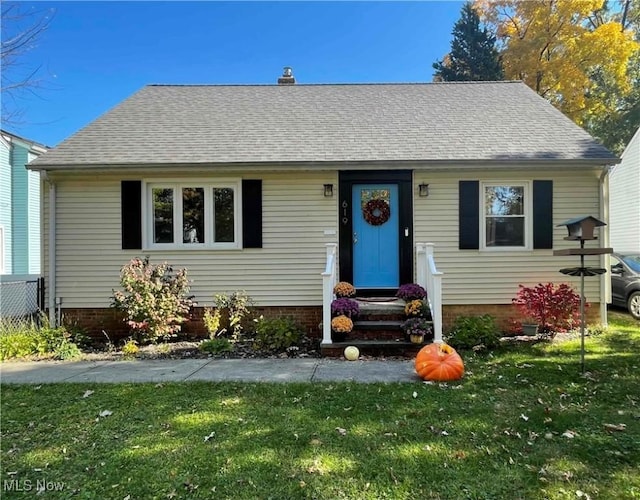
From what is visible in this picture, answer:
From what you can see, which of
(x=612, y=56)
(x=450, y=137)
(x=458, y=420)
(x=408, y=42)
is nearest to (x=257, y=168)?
(x=450, y=137)

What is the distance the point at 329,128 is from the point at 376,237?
2.56m

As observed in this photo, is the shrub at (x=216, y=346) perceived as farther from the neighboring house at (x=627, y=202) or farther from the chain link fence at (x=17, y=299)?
the neighboring house at (x=627, y=202)

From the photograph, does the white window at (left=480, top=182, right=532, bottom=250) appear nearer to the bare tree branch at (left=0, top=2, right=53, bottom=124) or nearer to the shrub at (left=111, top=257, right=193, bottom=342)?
the shrub at (left=111, top=257, right=193, bottom=342)

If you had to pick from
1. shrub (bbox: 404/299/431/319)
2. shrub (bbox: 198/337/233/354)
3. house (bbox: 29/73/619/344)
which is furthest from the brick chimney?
shrub (bbox: 198/337/233/354)


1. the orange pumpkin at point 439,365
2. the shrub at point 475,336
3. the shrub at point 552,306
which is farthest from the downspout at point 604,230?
the orange pumpkin at point 439,365

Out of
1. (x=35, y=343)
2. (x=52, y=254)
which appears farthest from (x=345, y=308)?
(x=52, y=254)

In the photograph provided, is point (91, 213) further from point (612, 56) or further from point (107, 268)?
point (612, 56)

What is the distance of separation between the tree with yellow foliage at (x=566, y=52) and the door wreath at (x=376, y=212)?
1519 cm

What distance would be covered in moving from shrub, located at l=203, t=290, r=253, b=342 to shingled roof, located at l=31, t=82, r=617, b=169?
2.46m

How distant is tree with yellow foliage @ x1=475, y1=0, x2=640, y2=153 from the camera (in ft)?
55.4

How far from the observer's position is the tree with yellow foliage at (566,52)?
55.4 ft

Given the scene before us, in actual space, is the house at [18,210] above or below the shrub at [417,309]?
above

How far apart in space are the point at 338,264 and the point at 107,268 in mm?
4325

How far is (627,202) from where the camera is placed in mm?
14930
